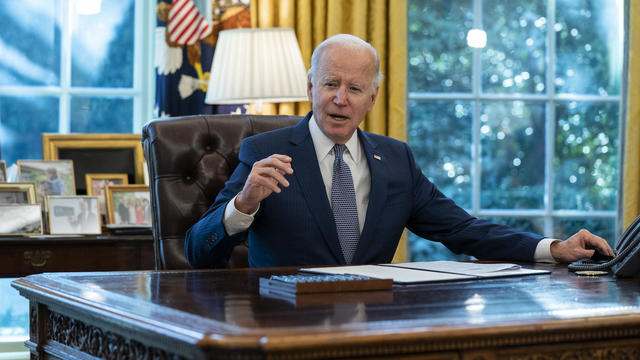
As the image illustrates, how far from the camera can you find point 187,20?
351cm

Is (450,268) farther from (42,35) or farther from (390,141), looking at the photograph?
(42,35)

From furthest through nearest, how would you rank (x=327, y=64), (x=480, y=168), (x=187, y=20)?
(x=480, y=168) → (x=187, y=20) → (x=327, y=64)

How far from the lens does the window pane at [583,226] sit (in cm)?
427

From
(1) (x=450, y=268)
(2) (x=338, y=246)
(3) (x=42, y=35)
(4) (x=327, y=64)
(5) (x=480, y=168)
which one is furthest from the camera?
(5) (x=480, y=168)

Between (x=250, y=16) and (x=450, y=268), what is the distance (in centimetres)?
219

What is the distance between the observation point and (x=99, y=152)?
3.44 metres

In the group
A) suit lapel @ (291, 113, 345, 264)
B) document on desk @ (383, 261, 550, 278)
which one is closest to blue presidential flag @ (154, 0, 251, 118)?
suit lapel @ (291, 113, 345, 264)

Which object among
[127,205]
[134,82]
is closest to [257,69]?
[127,205]

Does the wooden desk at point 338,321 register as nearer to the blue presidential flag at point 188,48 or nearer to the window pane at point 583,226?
the blue presidential flag at point 188,48

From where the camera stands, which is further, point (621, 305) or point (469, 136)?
point (469, 136)

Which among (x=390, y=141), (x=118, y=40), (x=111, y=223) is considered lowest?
(x=111, y=223)

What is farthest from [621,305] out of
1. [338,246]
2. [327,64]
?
[327,64]

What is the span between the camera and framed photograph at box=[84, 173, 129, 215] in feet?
→ 10.9

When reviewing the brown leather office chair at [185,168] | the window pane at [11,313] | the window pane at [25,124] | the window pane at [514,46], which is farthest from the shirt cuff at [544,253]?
the window pane at [11,313]
